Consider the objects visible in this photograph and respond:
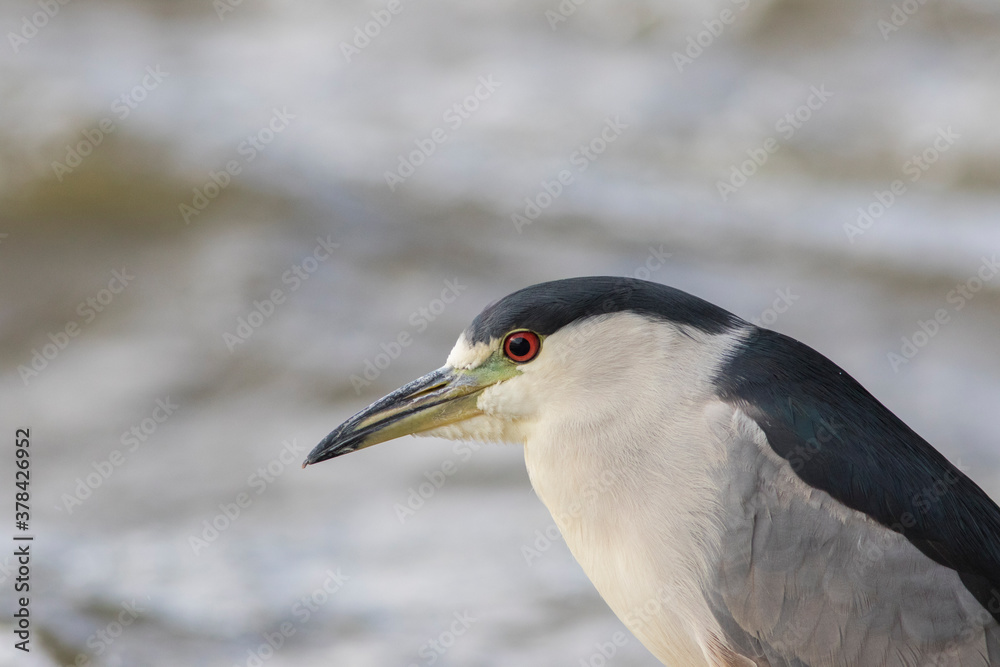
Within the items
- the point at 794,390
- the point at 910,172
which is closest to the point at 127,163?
the point at 910,172

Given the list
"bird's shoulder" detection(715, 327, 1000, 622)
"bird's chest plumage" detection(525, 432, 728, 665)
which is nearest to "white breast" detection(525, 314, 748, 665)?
"bird's chest plumage" detection(525, 432, 728, 665)

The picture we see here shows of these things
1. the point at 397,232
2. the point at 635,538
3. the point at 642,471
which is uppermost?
the point at 642,471

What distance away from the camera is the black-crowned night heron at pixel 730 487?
Result: 2.77m

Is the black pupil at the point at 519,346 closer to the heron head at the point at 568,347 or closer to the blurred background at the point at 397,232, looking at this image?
the heron head at the point at 568,347

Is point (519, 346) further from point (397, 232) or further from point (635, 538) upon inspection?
point (397, 232)

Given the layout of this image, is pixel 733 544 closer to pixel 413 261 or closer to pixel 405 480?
pixel 405 480

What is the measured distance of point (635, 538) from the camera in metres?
2.87

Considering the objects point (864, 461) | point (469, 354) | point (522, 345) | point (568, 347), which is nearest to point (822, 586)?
point (864, 461)

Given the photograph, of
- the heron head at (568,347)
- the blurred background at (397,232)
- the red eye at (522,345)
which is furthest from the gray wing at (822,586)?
the blurred background at (397,232)

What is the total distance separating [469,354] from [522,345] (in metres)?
0.17

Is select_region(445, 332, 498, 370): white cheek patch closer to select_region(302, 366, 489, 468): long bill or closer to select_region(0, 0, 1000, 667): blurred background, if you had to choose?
select_region(302, 366, 489, 468): long bill

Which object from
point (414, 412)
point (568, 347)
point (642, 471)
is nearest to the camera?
point (642, 471)

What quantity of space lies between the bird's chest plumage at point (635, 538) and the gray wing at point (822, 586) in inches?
3.6

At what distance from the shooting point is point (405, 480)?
6090 mm
